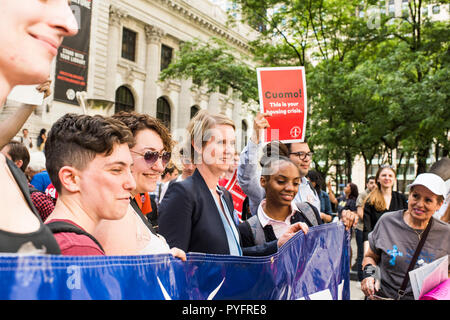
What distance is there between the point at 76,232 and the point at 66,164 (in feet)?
0.87

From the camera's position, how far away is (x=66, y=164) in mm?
1505

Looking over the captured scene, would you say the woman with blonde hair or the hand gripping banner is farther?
the woman with blonde hair

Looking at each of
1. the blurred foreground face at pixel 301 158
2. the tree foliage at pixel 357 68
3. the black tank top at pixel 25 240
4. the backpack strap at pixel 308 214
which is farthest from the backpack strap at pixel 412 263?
the tree foliage at pixel 357 68

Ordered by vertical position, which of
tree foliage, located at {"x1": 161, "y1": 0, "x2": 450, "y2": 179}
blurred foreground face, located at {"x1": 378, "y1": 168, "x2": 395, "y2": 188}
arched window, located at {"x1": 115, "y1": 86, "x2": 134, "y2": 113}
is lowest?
blurred foreground face, located at {"x1": 378, "y1": 168, "x2": 395, "y2": 188}

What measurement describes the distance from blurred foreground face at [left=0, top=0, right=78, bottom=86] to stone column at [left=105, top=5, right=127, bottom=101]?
26.1 metres

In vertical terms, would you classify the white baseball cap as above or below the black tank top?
above

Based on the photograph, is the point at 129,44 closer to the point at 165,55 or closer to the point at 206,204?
the point at 165,55

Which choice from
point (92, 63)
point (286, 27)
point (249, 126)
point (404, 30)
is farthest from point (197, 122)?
point (249, 126)

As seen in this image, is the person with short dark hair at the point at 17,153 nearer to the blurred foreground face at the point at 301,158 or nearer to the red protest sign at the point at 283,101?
the red protest sign at the point at 283,101

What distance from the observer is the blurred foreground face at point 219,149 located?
274cm

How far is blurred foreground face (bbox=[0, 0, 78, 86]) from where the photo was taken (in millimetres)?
918

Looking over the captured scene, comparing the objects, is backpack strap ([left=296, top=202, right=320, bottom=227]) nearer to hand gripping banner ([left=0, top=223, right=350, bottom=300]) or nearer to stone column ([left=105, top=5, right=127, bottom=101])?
hand gripping banner ([left=0, top=223, right=350, bottom=300])

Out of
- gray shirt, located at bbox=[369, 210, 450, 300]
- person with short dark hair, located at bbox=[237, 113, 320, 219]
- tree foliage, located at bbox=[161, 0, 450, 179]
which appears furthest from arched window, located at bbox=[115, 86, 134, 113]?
gray shirt, located at bbox=[369, 210, 450, 300]

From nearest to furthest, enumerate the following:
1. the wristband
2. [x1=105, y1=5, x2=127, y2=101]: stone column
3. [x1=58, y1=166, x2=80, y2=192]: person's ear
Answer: [x1=58, y1=166, x2=80, y2=192]: person's ear, the wristband, [x1=105, y1=5, x2=127, y2=101]: stone column
